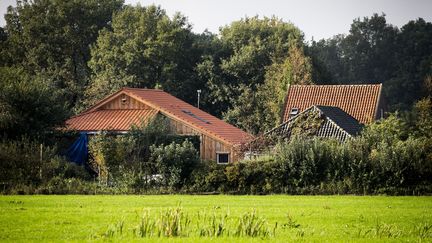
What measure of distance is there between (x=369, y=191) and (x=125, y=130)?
20.8 metres

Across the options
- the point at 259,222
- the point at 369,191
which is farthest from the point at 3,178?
the point at 259,222

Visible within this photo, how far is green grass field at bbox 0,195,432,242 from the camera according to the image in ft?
56.4

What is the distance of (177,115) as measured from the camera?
53812mm

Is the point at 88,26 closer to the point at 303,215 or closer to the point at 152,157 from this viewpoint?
the point at 152,157

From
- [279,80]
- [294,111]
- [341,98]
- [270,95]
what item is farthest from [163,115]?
[270,95]

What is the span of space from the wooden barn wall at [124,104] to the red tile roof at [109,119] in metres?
0.35

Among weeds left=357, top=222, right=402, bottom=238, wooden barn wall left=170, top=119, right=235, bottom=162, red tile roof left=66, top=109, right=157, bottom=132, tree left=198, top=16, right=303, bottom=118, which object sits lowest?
weeds left=357, top=222, right=402, bottom=238

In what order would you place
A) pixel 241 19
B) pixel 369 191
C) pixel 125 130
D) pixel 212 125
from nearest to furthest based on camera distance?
pixel 369 191
pixel 125 130
pixel 212 125
pixel 241 19

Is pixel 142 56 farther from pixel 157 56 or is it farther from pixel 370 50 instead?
pixel 370 50

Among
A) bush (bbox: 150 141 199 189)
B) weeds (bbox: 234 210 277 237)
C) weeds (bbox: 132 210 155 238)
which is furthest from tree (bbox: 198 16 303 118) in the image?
weeds (bbox: 132 210 155 238)

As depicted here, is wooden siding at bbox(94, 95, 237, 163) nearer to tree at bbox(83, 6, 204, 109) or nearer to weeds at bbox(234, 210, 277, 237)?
tree at bbox(83, 6, 204, 109)

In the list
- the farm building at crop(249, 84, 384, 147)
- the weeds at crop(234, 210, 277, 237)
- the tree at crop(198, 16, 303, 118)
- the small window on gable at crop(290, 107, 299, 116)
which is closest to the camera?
the weeds at crop(234, 210, 277, 237)

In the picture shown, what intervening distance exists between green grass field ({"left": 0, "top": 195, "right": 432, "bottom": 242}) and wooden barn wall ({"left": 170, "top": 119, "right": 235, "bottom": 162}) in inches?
885

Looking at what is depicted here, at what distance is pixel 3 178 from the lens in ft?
117
